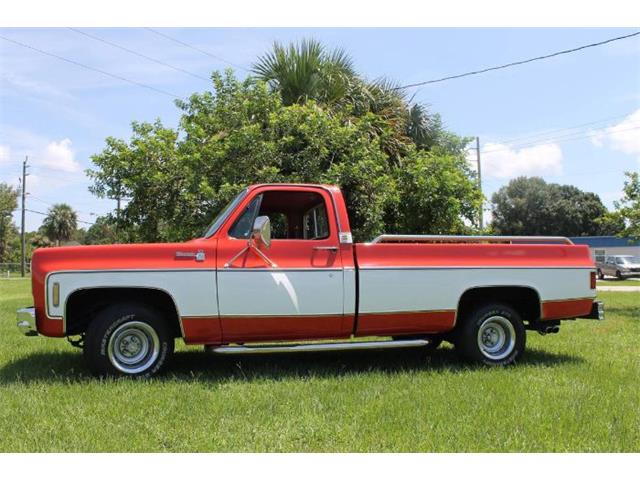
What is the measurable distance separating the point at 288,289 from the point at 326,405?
142 centimetres

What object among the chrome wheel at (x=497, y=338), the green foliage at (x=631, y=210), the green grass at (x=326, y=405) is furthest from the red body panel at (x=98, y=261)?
the green foliage at (x=631, y=210)

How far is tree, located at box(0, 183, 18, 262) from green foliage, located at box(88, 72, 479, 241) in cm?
5020

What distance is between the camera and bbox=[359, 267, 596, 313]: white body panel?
6.11m

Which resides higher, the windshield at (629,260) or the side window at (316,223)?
the side window at (316,223)

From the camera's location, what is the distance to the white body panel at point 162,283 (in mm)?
5551

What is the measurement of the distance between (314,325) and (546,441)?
2.64m

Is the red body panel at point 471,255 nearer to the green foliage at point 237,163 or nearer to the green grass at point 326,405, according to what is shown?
the green grass at point 326,405

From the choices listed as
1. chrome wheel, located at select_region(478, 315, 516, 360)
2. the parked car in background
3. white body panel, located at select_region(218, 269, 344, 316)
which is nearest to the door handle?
white body panel, located at select_region(218, 269, 344, 316)

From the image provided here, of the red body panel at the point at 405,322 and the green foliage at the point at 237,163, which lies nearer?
the red body panel at the point at 405,322

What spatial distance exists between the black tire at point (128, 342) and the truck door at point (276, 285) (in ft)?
2.17

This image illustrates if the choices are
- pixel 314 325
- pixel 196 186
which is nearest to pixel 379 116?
pixel 196 186

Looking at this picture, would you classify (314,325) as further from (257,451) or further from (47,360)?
(47,360)

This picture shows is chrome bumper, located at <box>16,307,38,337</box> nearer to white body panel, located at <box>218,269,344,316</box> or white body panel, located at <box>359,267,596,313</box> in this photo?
white body panel, located at <box>218,269,344,316</box>

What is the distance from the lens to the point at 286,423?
4398 mm
